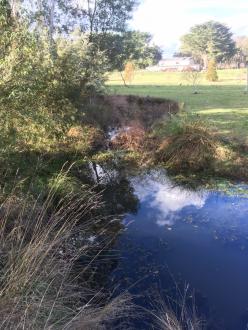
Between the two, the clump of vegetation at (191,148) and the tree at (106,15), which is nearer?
the clump of vegetation at (191,148)

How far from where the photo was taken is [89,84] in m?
13.8

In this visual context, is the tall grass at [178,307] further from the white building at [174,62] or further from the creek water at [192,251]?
the white building at [174,62]

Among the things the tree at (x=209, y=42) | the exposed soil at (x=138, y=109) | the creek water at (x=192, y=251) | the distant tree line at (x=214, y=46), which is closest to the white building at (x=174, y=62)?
the tree at (x=209, y=42)

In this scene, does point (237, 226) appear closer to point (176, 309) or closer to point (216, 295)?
point (216, 295)

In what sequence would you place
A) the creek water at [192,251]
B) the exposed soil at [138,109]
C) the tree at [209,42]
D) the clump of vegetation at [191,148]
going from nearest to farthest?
the creek water at [192,251]
the clump of vegetation at [191,148]
the exposed soil at [138,109]
the tree at [209,42]

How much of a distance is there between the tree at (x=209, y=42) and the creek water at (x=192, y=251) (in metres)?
76.1

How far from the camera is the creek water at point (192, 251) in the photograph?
5.66 m

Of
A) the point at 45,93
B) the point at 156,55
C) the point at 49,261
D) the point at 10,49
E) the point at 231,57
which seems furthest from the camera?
the point at 156,55

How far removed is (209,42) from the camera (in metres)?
85.8

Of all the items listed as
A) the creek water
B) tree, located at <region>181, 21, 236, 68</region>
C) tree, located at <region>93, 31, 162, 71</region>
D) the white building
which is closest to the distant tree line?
tree, located at <region>181, 21, 236, 68</region>

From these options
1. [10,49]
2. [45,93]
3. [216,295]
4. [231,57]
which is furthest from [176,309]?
[231,57]

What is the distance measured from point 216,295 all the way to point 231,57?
86.8 meters

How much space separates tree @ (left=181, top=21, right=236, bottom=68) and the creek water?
7607 cm

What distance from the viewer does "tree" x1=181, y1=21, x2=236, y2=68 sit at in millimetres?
84375
